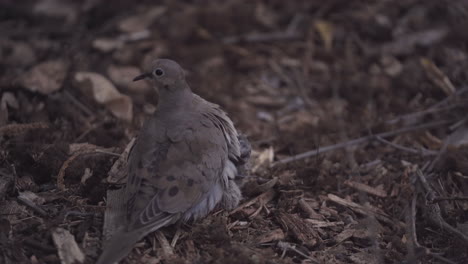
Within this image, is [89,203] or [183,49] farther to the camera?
[183,49]

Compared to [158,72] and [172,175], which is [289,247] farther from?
[158,72]

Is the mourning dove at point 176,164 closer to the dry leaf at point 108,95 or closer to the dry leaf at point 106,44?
the dry leaf at point 108,95

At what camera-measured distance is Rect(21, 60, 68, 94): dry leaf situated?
5211mm

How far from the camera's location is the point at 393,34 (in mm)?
6547

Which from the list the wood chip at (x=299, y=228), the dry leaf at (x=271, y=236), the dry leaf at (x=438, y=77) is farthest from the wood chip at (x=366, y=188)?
the dry leaf at (x=438, y=77)

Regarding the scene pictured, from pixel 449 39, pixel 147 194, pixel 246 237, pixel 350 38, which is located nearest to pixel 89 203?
pixel 147 194

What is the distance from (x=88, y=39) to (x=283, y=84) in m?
2.24

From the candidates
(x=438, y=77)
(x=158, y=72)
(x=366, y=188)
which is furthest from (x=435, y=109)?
(x=158, y=72)

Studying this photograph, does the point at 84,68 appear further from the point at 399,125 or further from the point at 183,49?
the point at 399,125

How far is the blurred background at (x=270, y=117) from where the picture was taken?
12.6 ft

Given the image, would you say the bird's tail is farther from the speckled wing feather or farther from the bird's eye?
the bird's eye

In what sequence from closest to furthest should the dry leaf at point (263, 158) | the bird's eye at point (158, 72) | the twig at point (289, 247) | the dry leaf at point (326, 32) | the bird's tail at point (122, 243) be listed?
the bird's tail at point (122, 243)
the twig at point (289, 247)
the bird's eye at point (158, 72)
the dry leaf at point (263, 158)
the dry leaf at point (326, 32)

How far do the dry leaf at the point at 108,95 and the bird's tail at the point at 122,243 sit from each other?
1820 millimetres

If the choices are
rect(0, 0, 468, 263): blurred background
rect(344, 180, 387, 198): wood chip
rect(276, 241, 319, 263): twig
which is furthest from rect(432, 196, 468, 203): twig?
rect(276, 241, 319, 263): twig
